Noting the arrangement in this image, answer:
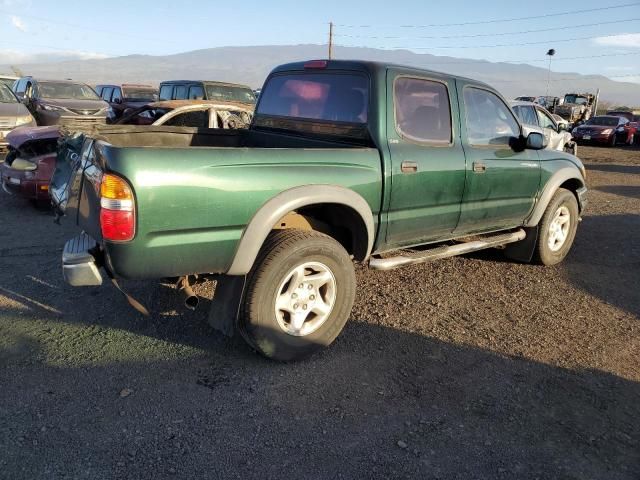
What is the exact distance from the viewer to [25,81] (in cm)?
1448

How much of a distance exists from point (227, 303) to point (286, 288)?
404 mm

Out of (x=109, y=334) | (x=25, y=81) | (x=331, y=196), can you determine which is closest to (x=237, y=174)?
(x=331, y=196)

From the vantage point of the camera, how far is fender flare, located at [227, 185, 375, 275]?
127 inches

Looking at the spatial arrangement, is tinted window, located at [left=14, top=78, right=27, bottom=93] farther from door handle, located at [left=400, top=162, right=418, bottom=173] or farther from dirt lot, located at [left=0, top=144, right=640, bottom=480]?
door handle, located at [left=400, top=162, right=418, bottom=173]

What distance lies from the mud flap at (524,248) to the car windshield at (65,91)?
11986 millimetres

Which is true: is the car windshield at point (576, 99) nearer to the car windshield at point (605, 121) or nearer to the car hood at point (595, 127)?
the car windshield at point (605, 121)

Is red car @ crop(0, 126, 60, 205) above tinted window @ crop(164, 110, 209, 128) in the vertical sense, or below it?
below

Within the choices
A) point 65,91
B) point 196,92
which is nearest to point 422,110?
point 196,92

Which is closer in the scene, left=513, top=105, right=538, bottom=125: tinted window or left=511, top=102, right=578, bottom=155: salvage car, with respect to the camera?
left=513, top=105, right=538, bottom=125: tinted window

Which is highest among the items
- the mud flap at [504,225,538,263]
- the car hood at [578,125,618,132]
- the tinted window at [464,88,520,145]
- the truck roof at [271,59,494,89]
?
the truck roof at [271,59,494,89]

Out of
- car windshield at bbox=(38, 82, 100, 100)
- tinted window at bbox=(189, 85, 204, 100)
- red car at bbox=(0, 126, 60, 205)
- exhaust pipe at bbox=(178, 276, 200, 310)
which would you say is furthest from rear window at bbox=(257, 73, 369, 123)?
car windshield at bbox=(38, 82, 100, 100)

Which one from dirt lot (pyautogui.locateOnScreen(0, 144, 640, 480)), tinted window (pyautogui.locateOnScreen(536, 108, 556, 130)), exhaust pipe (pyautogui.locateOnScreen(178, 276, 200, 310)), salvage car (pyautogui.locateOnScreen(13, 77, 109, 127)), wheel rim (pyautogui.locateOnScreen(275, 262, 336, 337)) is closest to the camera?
dirt lot (pyautogui.locateOnScreen(0, 144, 640, 480))

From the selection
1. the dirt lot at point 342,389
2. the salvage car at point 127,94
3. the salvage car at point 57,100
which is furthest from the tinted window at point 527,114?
the salvage car at point 127,94

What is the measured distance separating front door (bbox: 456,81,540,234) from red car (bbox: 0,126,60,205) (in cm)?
510
